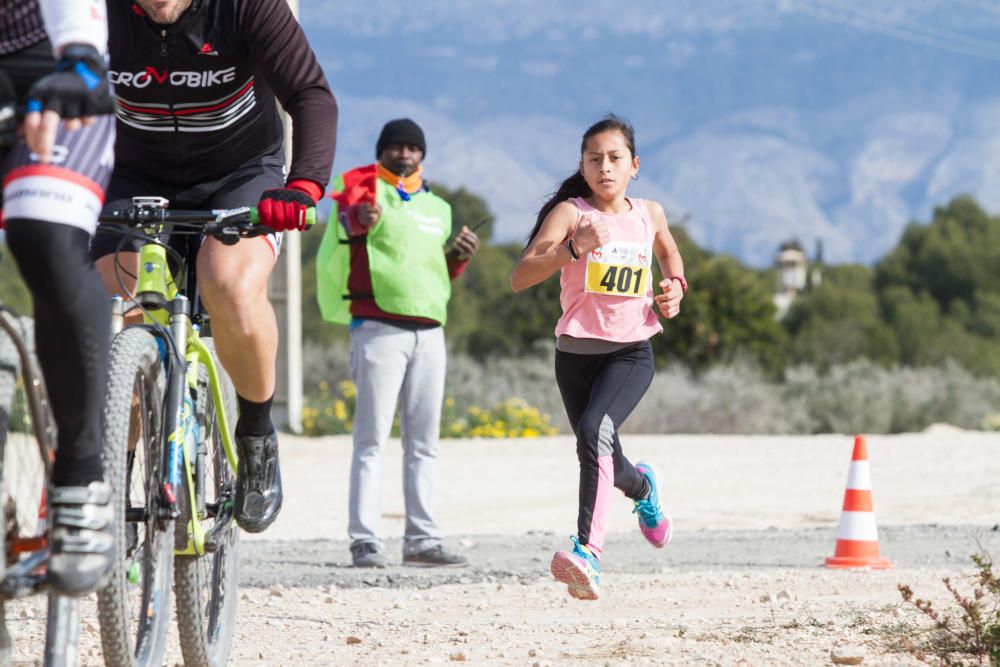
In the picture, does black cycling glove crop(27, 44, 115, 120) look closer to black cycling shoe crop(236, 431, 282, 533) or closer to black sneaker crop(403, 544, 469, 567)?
black cycling shoe crop(236, 431, 282, 533)

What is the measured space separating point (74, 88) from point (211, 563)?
2291 millimetres

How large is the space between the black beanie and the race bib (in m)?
2.78

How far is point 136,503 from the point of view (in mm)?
4410

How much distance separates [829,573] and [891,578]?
29 cm

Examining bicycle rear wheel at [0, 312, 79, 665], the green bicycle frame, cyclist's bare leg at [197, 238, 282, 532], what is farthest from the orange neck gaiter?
bicycle rear wheel at [0, 312, 79, 665]

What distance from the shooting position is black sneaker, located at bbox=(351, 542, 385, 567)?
8.33 meters

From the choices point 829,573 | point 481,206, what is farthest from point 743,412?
point 481,206

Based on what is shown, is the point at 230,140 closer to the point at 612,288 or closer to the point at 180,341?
the point at 180,341

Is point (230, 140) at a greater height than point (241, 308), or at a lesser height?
greater

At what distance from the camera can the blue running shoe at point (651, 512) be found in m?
6.79

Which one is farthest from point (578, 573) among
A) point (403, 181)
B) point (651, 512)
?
point (403, 181)

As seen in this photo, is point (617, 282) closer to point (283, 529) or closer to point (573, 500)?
point (283, 529)

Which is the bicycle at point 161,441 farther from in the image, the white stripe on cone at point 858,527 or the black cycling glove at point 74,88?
the white stripe on cone at point 858,527

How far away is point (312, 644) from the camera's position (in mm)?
5594
